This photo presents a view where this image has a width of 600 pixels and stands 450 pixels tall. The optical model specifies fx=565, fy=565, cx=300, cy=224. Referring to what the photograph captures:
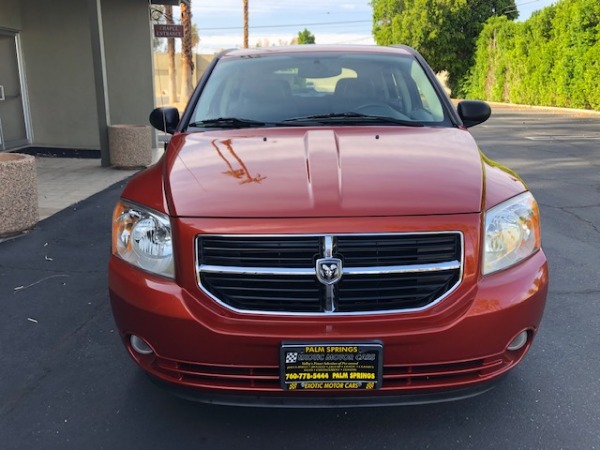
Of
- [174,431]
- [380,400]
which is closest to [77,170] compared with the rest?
[174,431]

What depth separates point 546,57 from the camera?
24.7 m

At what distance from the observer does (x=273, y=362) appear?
7.21ft

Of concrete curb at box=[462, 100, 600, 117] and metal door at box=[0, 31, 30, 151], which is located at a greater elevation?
metal door at box=[0, 31, 30, 151]

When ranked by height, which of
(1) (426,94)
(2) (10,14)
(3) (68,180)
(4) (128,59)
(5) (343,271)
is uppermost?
(2) (10,14)

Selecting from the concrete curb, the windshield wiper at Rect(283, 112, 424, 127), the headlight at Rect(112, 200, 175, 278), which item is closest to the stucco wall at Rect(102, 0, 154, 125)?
the windshield wiper at Rect(283, 112, 424, 127)

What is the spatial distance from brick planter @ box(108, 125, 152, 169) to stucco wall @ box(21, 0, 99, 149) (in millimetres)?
2173

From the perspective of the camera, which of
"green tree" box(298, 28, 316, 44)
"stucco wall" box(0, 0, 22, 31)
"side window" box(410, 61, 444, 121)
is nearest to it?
"side window" box(410, 61, 444, 121)

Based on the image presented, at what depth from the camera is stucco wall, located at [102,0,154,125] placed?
1141 centimetres

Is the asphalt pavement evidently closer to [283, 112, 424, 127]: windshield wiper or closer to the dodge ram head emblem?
the dodge ram head emblem

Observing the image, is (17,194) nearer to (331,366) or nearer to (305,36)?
(331,366)

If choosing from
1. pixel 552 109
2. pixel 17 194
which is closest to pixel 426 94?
pixel 17 194

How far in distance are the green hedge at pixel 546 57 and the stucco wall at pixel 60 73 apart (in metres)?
18.5

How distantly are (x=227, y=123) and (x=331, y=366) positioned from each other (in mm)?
Answer: 1758

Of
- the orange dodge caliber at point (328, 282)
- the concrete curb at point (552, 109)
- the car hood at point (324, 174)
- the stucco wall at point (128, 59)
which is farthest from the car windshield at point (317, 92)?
the concrete curb at point (552, 109)
